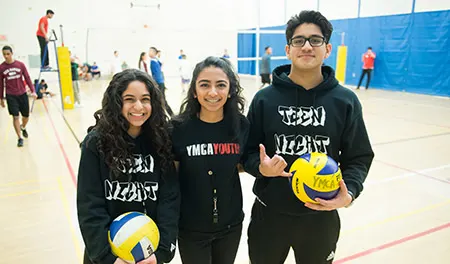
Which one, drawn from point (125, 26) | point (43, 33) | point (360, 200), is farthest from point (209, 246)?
point (125, 26)

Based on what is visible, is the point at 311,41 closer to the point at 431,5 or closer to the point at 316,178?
the point at 316,178

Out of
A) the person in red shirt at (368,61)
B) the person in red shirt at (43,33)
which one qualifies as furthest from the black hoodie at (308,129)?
the person in red shirt at (368,61)

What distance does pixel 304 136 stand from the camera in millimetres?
1928

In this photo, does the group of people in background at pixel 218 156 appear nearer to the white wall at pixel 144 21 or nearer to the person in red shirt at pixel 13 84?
the person in red shirt at pixel 13 84

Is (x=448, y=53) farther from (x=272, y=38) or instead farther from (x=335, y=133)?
(x=335, y=133)

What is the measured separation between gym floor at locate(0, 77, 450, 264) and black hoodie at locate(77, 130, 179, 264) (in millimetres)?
1506

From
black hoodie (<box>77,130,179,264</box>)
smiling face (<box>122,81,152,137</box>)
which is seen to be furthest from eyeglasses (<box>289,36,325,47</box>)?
black hoodie (<box>77,130,179,264</box>)

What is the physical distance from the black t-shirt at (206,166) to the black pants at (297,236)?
24cm

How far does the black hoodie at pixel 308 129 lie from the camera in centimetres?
191

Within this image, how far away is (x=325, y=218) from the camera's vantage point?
1981mm

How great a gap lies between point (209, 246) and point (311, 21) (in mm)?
1446

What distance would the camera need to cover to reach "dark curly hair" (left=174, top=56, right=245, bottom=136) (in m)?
2.04

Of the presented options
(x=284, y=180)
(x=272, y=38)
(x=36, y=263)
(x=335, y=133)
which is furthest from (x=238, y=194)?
(x=272, y=38)

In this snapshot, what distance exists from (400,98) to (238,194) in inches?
524
